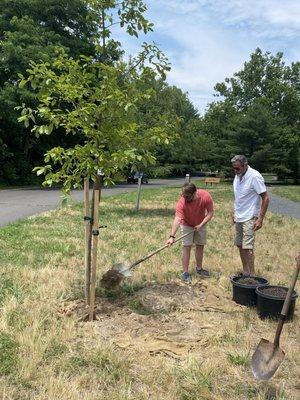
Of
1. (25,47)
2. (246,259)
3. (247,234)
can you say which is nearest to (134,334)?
(247,234)

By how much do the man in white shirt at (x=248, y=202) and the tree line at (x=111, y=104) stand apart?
1110mm

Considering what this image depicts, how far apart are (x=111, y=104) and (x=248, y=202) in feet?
8.22

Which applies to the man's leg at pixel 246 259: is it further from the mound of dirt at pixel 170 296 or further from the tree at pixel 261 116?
the tree at pixel 261 116

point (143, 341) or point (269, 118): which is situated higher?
point (269, 118)

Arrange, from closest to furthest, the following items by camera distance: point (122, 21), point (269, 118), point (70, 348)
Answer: point (70, 348), point (122, 21), point (269, 118)

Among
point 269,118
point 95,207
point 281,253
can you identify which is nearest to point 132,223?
point 281,253

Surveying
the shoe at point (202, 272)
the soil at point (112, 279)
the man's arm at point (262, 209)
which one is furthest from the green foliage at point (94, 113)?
the shoe at point (202, 272)

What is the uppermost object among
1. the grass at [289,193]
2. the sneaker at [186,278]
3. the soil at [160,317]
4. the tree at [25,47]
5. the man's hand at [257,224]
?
the tree at [25,47]

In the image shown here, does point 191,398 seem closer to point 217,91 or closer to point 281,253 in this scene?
point 281,253

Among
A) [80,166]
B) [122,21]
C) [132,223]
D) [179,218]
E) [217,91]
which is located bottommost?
[132,223]

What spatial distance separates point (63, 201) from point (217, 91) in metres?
64.2

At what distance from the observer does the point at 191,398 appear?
3.62 m

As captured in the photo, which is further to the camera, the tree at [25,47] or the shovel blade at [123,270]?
the tree at [25,47]

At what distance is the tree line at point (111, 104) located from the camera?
17.2 feet
